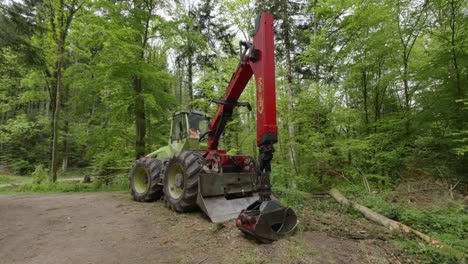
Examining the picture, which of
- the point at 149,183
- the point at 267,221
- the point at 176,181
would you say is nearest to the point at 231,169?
the point at 176,181

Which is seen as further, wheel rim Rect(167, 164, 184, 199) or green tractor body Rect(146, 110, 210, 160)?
green tractor body Rect(146, 110, 210, 160)

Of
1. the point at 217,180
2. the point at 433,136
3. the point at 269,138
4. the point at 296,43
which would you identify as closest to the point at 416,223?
the point at 269,138

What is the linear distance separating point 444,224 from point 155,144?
972 cm

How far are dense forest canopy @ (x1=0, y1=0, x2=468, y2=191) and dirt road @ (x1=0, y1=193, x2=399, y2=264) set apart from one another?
178 inches

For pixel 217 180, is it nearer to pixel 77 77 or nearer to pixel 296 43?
pixel 77 77

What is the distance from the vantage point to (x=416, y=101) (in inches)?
336

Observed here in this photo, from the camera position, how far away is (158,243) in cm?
353

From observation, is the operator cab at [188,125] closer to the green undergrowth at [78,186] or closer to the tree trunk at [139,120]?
the tree trunk at [139,120]

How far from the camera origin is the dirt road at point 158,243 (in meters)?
2.85

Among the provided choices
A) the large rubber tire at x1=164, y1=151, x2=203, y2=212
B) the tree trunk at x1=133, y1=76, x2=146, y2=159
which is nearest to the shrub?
the tree trunk at x1=133, y1=76, x2=146, y2=159

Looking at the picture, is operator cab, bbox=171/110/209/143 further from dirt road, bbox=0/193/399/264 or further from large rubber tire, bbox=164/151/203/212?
dirt road, bbox=0/193/399/264

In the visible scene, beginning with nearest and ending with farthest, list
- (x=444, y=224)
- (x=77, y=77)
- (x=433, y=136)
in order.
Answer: (x=444, y=224) < (x=433, y=136) < (x=77, y=77)

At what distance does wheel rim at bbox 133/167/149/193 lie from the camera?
7386 millimetres

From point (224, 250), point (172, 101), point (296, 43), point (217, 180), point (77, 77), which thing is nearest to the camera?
point (224, 250)
